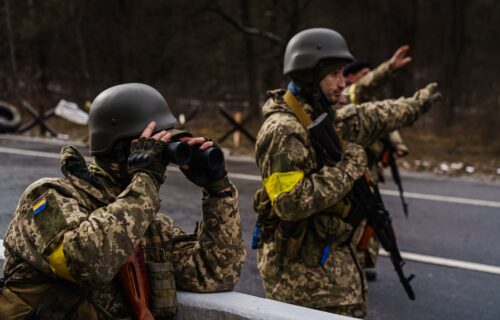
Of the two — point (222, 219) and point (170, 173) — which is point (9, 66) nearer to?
point (170, 173)

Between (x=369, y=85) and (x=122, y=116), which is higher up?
(x=122, y=116)

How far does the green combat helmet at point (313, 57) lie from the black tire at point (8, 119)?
1247cm

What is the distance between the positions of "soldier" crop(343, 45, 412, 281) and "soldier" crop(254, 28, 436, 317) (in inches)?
30.0

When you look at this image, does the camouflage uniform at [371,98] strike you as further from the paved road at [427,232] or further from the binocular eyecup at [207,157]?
the binocular eyecup at [207,157]

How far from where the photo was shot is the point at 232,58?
22359mm

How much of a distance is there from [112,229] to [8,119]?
14.7 metres

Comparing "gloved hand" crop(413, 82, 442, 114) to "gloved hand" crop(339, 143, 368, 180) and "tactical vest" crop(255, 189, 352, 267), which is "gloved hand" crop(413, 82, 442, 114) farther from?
"tactical vest" crop(255, 189, 352, 267)

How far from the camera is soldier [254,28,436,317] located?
336 cm

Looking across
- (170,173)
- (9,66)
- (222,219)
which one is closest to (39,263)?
(222,219)

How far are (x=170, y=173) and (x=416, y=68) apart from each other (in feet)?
36.1

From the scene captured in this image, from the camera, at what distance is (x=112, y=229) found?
211 centimetres

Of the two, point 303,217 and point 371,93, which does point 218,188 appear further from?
point 371,93

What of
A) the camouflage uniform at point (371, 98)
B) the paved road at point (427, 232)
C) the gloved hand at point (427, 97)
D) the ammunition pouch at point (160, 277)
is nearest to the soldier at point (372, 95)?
the camouflage uniform at point (371, 98)

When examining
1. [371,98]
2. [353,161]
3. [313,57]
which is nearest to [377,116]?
[313,57]
